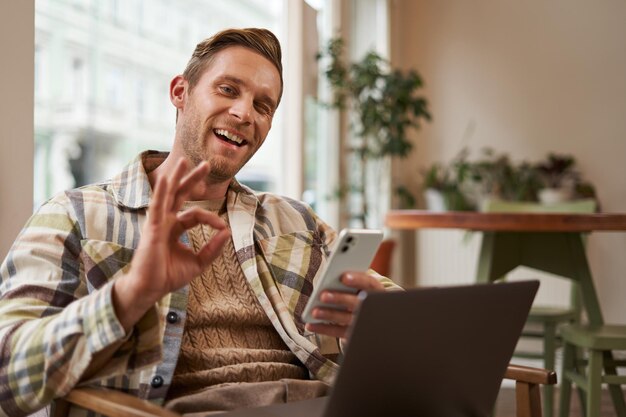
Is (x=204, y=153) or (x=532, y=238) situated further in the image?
(x=532, y=238)

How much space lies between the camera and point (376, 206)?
498 centimetres

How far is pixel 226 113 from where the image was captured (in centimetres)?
150

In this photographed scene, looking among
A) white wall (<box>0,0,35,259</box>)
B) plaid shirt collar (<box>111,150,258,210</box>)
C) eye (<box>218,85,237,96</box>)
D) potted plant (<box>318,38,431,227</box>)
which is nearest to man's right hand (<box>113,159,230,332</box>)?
plaid shirt collar (<box>111,150,258,210</box>)

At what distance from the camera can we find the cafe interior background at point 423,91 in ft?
8.86

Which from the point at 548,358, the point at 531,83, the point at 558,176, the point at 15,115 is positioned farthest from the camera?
the point at 531,83

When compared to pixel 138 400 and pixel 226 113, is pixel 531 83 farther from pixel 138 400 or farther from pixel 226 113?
pixel 138 400

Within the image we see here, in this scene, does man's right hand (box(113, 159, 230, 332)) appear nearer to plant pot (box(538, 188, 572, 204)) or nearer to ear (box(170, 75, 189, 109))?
ear (box(170, 75, 189, 109))

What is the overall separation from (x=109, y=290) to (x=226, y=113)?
1.79 feet

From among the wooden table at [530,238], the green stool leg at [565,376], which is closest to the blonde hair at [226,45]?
the wooden table at [530,238]

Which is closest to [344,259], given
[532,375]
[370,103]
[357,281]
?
[357,281]

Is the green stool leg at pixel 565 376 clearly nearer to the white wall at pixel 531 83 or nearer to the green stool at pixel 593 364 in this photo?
the green stool at pixel 593 364

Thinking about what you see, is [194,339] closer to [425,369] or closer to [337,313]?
[337,313]

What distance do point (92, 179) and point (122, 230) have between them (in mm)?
1271

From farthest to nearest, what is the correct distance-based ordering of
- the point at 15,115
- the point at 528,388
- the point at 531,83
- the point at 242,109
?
the point at 531,83 < the point at 15,115 < the point at 242,109 < the point at 528,388
